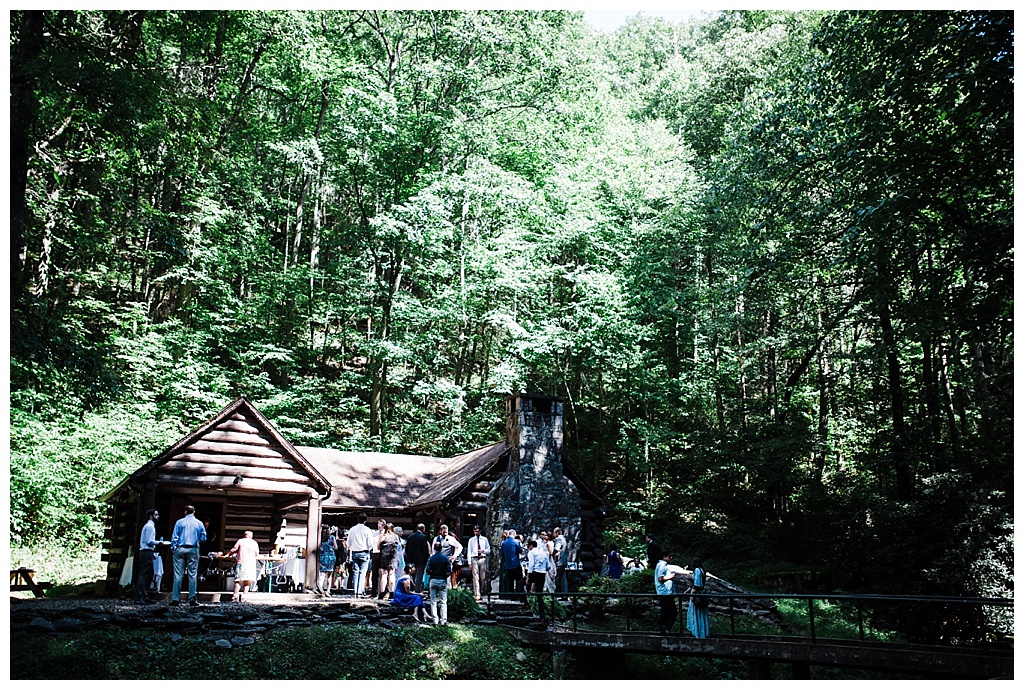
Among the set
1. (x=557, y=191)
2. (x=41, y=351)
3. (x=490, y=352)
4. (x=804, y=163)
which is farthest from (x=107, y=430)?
(x=804, y=163)

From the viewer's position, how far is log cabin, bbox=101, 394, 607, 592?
15.8 metres

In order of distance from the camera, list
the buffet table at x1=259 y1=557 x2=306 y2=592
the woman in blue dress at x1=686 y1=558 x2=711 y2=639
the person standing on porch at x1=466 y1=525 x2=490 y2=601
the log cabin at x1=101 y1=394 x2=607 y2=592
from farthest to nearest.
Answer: the buffet table at x1=259 y1=557 x2=306 y2=592
the log cabin at x1=101 y1=394 x2=607 y2=592
the person standing on porch at x1=466 y1=525 x2=490 y2=601
the woman in blue dress at x1=686 y1=558 x2=711 y2=639

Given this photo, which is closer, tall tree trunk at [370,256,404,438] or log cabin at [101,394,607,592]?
log cabin at [101,394,607,592]

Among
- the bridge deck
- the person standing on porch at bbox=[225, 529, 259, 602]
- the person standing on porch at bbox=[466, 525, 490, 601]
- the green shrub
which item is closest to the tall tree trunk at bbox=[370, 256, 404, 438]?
the person standing on porch at bbox=[466, 525, 490, 601]

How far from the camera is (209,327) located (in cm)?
2798

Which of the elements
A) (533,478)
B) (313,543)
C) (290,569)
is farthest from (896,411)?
(290,569)

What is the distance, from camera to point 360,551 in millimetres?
15609

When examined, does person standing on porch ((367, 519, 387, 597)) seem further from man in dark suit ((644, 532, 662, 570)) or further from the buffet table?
man in dark suit ((644, 532, 662, 570))

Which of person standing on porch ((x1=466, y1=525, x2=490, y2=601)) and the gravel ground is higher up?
person standing on porch ((x1=466, y1=525, x2=490, y2=601))

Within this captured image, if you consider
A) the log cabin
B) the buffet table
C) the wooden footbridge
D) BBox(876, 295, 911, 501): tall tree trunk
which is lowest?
the wooden footbridge

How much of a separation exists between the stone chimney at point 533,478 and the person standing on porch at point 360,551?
3.59m

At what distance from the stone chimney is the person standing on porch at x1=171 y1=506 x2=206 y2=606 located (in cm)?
732

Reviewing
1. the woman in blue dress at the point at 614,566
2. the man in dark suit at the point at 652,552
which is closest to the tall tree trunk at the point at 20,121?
the man in dark suit at the point at 652,552

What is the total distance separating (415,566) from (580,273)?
17.0m
